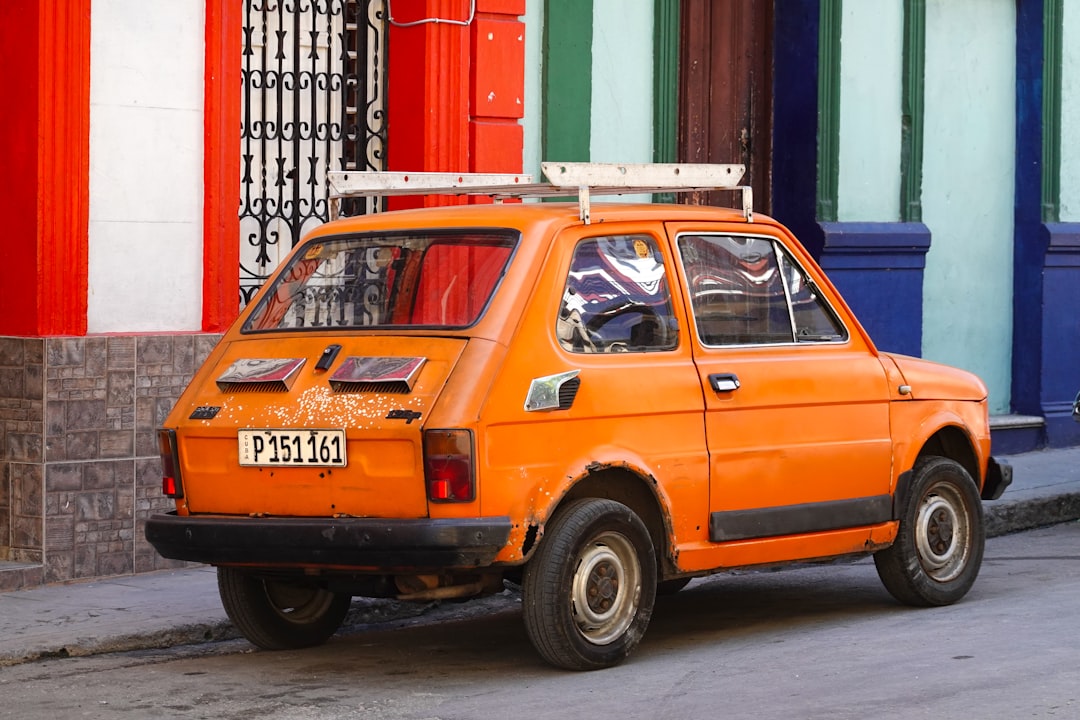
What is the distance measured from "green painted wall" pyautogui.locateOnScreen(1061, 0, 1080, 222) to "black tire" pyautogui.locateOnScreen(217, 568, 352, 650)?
384 inches

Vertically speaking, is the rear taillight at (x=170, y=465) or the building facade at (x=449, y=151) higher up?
the building facade at (x=449, y=151)

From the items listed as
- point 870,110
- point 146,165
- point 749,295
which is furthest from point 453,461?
point 870,110

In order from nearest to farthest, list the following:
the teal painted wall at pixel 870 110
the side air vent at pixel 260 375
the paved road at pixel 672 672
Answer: the paved road at pixel 672 672
the side air vent at pixel 260 375
the teal painted wall at pixel 870 110

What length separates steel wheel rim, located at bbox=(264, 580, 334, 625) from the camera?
7.71 meters

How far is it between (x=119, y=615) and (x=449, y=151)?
435cm

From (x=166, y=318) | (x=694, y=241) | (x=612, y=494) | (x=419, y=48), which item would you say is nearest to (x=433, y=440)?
(x=612, y=494)

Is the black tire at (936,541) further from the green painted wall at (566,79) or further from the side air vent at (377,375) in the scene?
the green painted wall at (566,79)

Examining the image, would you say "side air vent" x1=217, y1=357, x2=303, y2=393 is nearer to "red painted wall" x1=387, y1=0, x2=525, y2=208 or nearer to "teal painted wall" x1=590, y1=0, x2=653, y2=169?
"red painted wall" x1=387, y1=0, x2=525, y2=208

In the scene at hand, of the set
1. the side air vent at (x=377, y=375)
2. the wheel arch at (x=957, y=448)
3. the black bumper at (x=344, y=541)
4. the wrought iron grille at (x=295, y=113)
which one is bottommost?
the black bumper at (x=344, y=541)

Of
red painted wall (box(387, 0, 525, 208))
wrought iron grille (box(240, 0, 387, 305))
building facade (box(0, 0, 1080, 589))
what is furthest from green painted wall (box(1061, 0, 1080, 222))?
wrought iron grille (box(240, 0, 387, 305))

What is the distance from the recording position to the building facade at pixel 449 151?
953cm

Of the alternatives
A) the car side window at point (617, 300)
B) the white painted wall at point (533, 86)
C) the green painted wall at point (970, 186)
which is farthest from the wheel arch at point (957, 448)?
the green painted wall at point (970, 186)

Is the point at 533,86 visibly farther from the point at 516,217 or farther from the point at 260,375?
the point at 260,375

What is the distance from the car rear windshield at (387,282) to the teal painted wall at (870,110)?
745cm
